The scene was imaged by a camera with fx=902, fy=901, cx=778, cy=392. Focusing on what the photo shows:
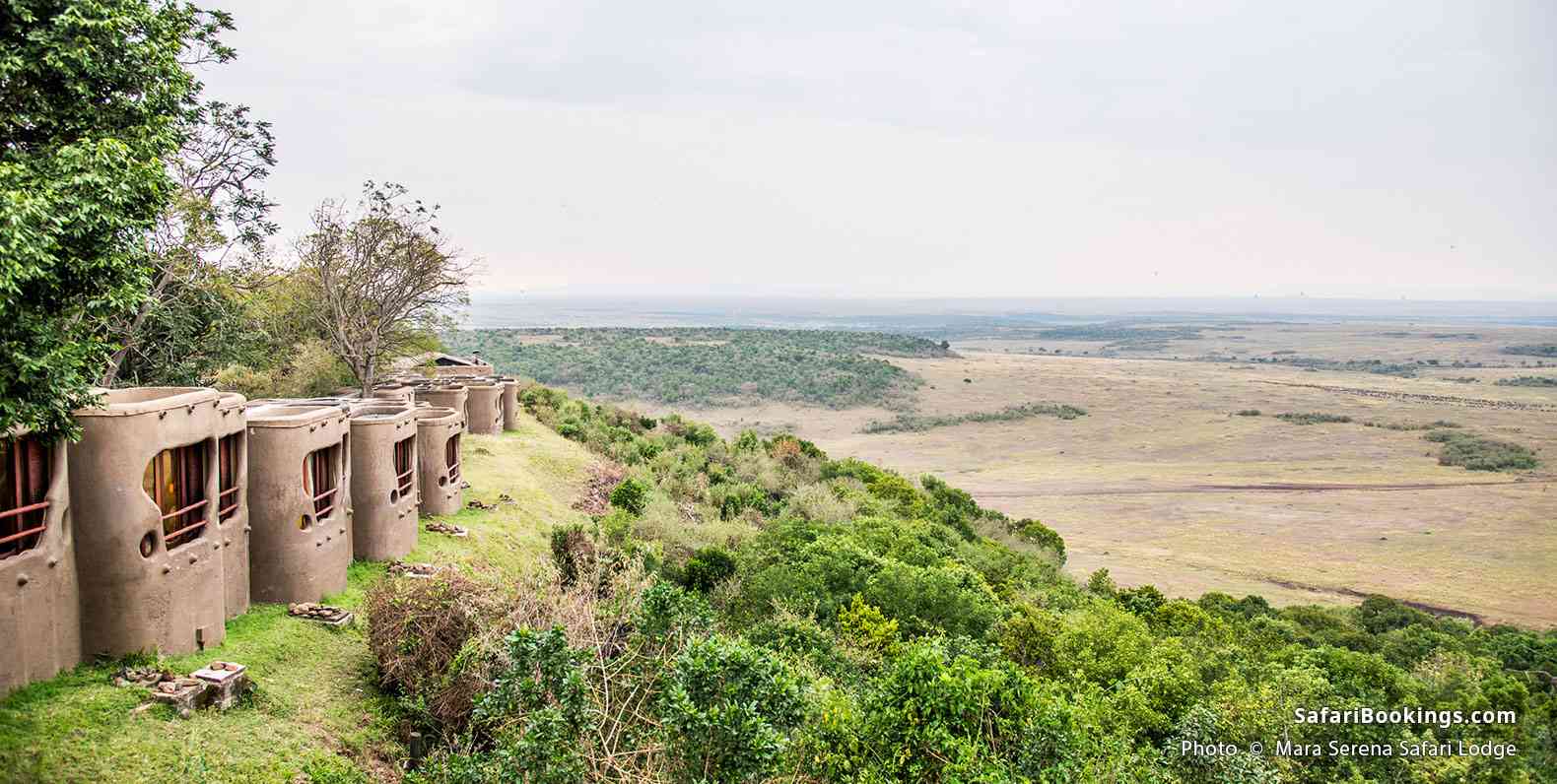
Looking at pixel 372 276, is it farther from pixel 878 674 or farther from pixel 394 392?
pixel 878 674

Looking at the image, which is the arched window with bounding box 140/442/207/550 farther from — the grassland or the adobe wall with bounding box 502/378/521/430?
the grassland

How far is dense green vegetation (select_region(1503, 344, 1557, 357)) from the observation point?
5335 inches

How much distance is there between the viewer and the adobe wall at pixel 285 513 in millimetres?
14711

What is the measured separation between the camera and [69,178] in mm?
9031

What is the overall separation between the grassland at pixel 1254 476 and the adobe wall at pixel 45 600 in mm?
30472

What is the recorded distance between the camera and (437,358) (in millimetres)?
44594

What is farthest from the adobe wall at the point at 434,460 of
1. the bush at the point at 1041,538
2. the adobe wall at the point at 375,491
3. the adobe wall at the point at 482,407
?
the bush at the point at 1041,538

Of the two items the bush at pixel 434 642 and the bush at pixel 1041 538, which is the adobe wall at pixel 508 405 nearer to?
the bush at pixel 1041 538

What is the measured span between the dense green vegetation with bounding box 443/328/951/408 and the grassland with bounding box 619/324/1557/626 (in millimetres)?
3847

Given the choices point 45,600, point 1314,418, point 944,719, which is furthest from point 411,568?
point 1314,418

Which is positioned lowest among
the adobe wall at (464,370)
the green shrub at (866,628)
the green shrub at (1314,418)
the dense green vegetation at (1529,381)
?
the green shrub at (1314,418)

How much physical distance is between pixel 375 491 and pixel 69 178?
10.0 meters

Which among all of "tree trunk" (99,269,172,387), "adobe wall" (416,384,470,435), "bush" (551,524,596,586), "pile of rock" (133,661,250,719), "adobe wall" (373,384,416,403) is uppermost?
"tree trunk" (99,269,172,387)

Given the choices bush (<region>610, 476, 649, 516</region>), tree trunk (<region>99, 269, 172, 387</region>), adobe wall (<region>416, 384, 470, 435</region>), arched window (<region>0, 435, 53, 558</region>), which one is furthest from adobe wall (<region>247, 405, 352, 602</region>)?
adobe wall (<region>416, 384, 470, 435</region>)
